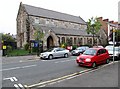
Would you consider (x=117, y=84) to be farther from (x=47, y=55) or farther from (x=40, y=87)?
(x=47, y=55)

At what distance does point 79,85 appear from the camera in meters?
8.51

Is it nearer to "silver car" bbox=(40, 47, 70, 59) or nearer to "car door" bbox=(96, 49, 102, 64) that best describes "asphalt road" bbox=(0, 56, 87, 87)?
"car door" bbox=(96, 49, 102, 64)

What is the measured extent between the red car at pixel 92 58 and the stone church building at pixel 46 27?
25.7 m

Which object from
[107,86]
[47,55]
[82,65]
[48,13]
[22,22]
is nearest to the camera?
[107,86]

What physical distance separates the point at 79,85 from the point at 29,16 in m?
39.3

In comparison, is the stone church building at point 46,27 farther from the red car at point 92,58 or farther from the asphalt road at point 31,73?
the asphalt road at point 31,73

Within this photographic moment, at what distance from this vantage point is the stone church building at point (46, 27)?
44531 mm

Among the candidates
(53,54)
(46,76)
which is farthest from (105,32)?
(46,76)

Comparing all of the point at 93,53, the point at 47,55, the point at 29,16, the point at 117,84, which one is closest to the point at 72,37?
the point at 29,16

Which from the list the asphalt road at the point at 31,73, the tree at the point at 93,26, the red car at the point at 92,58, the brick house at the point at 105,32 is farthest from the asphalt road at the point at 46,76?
the brick house at the point at 105,32

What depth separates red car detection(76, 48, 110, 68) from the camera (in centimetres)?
1460

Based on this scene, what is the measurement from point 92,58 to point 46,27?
34.4m

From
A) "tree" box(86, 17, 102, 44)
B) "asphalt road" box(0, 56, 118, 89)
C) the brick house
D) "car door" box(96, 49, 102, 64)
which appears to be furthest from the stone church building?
"asphalt road" box(0, 56, 118, 89)

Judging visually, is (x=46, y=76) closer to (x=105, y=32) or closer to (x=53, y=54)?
(x=53, y=54)
